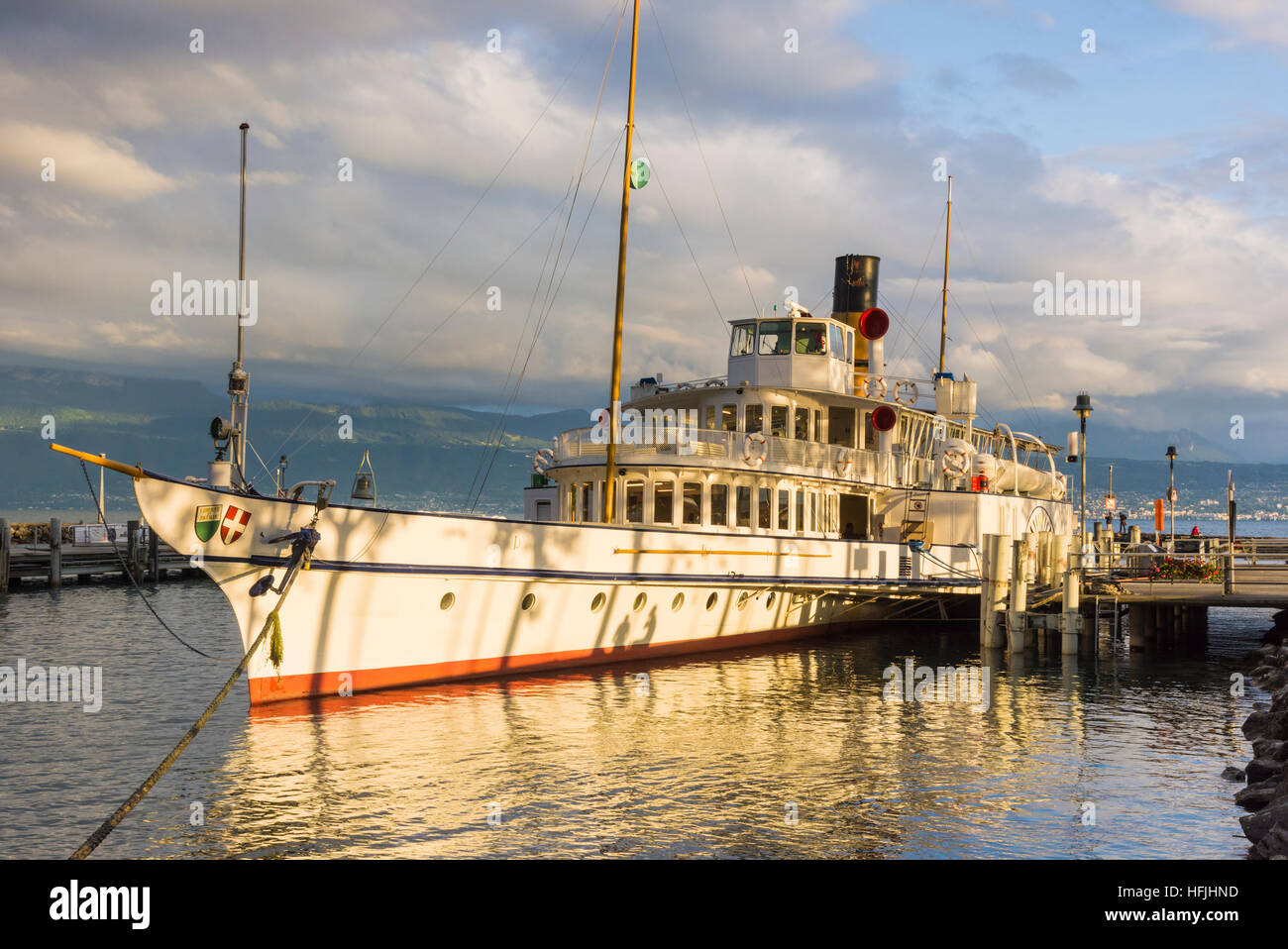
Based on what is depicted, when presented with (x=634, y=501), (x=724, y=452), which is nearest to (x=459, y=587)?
(x=634, y=501)

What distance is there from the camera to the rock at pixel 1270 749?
14242 mm

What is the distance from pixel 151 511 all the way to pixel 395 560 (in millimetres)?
4106

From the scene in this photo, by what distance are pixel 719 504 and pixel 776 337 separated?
6234 mm

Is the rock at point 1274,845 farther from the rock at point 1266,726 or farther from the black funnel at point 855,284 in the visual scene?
the black funnel at point 855,284

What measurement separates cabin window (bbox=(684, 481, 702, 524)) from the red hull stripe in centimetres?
294

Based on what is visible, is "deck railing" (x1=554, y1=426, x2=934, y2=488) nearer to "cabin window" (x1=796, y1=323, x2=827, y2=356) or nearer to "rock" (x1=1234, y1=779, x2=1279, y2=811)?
"cabin window" (x1=796, y1=323, x2=827, y2=356)

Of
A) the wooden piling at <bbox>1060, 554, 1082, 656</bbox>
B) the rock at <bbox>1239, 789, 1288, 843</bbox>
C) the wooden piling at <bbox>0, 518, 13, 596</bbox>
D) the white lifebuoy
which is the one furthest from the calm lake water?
the wooden piling at <bbox>0, 518, 13, 596</bbox>

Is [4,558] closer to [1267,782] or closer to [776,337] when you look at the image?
[776,337]

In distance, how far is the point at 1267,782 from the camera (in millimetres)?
13570

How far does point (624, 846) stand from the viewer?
38.1ft
